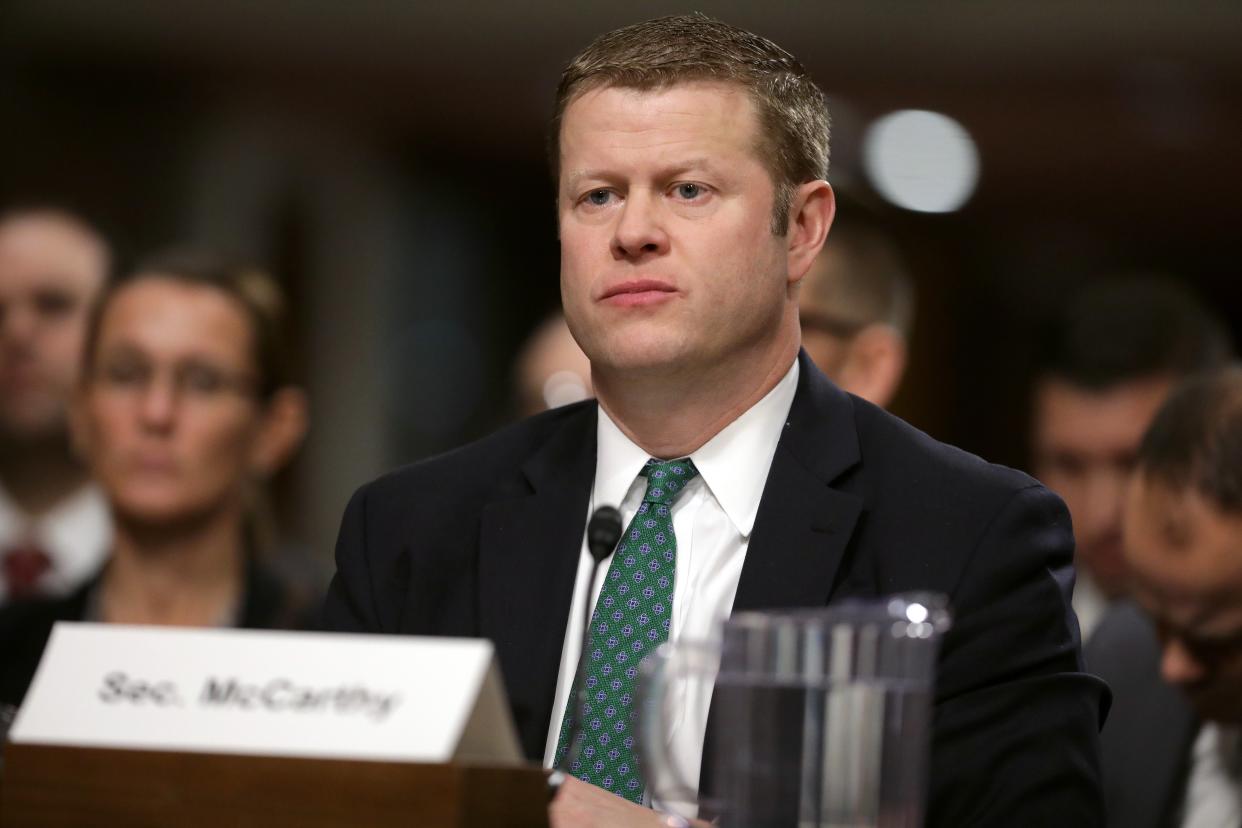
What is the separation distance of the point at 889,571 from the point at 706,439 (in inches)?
13.6

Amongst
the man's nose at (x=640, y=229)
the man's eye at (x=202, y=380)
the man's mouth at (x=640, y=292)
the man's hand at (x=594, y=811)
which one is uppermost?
the man's nose at (x=640, y=229)

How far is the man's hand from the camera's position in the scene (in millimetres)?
1810

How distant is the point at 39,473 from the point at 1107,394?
332 cm

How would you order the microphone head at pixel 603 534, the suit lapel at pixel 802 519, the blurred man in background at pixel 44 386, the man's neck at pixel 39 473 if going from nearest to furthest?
the microphone head at pixel 603 534
the suit lapel at pixel 802 519
the blurred man in background at pixel 44 386
the man's neck at pixel 39 473

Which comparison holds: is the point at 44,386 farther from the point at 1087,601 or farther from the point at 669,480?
the point at 669,480

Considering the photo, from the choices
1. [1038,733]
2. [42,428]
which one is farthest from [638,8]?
[1038,733]

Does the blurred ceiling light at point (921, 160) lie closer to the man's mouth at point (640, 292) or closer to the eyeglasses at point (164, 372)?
the eyeglasses at point (164, 372)

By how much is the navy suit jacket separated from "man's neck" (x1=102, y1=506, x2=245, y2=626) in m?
1.65

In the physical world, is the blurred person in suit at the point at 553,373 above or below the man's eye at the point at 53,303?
below

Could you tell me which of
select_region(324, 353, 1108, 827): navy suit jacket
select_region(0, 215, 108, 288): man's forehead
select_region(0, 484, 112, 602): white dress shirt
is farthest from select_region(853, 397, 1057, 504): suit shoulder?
select_region(0, 215, 108, 288): man's forehead

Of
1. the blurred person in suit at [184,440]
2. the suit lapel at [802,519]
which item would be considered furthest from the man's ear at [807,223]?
the blurred person in suit at [184,440]

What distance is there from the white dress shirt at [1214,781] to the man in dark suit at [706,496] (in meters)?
1.11

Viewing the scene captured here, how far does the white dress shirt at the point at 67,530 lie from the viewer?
5055 millimetres

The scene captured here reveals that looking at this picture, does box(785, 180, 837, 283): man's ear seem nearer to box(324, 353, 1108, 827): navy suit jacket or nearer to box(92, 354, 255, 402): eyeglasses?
box(324, 353, 1108, 827): navy suit jacket
